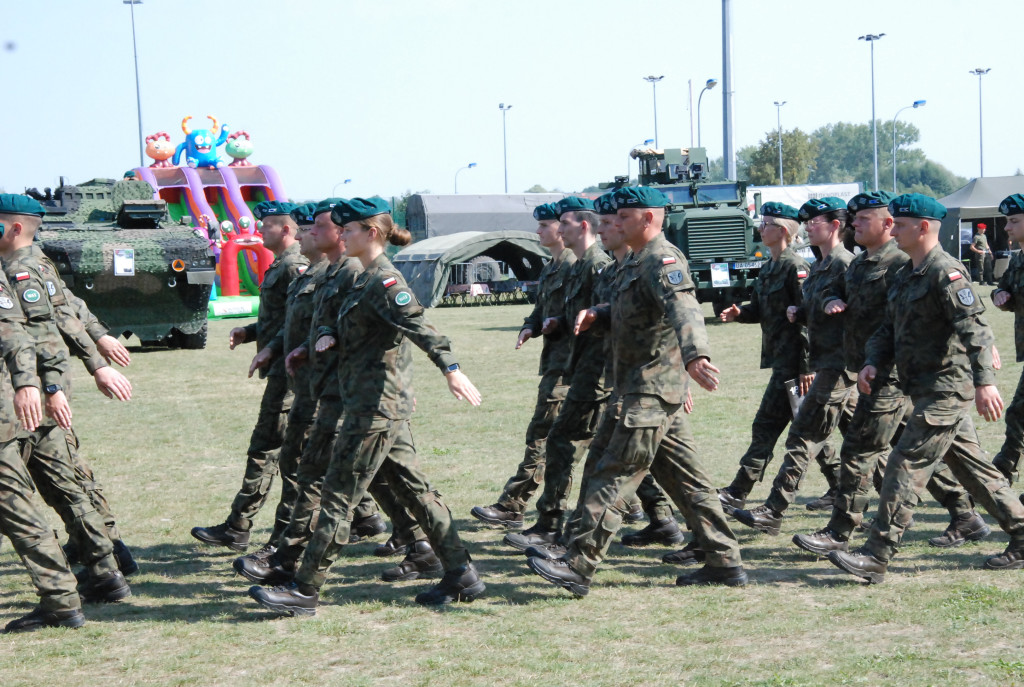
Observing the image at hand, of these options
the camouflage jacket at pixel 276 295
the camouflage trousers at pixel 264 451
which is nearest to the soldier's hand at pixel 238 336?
the camouflage jacket at pixel 276 295

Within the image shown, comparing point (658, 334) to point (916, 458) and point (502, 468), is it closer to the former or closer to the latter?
point (916, 458)

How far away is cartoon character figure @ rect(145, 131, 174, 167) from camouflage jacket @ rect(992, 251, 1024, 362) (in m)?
26.9

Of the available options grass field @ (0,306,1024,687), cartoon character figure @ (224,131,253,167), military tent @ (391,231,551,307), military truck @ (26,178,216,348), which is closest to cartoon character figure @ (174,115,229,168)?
cartoon character figure @ (224,131,253,167)

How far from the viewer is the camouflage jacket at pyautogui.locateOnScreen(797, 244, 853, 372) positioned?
7.34 meters

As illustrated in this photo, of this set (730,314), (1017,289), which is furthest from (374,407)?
Result: (1017,289)

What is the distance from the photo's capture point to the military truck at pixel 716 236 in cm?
2362

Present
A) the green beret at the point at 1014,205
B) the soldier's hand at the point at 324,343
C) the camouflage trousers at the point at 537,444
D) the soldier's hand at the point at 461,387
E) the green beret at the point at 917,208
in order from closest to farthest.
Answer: the soldier's hand at the point at 461,387 → the soldier's hand at the point at 324,343 → the green beret at the point at 917,208 → the green beret at the point at 1014,205 → the camouflage trousers at the point at 537,444

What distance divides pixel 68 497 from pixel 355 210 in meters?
2.05

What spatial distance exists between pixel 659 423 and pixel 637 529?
1.94 meters

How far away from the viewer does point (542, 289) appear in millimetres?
7707

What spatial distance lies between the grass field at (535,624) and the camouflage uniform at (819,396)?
350 millimetres

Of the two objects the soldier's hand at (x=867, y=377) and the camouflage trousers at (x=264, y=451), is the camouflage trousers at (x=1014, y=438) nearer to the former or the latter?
the soldier's hand at (x=867, y=377)

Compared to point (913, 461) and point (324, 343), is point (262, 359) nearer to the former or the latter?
point (324, 343)

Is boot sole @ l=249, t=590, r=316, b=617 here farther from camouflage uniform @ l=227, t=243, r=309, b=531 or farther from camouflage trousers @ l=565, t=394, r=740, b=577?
camouflage uniform @ l=227, t=243, r=309, b=531
